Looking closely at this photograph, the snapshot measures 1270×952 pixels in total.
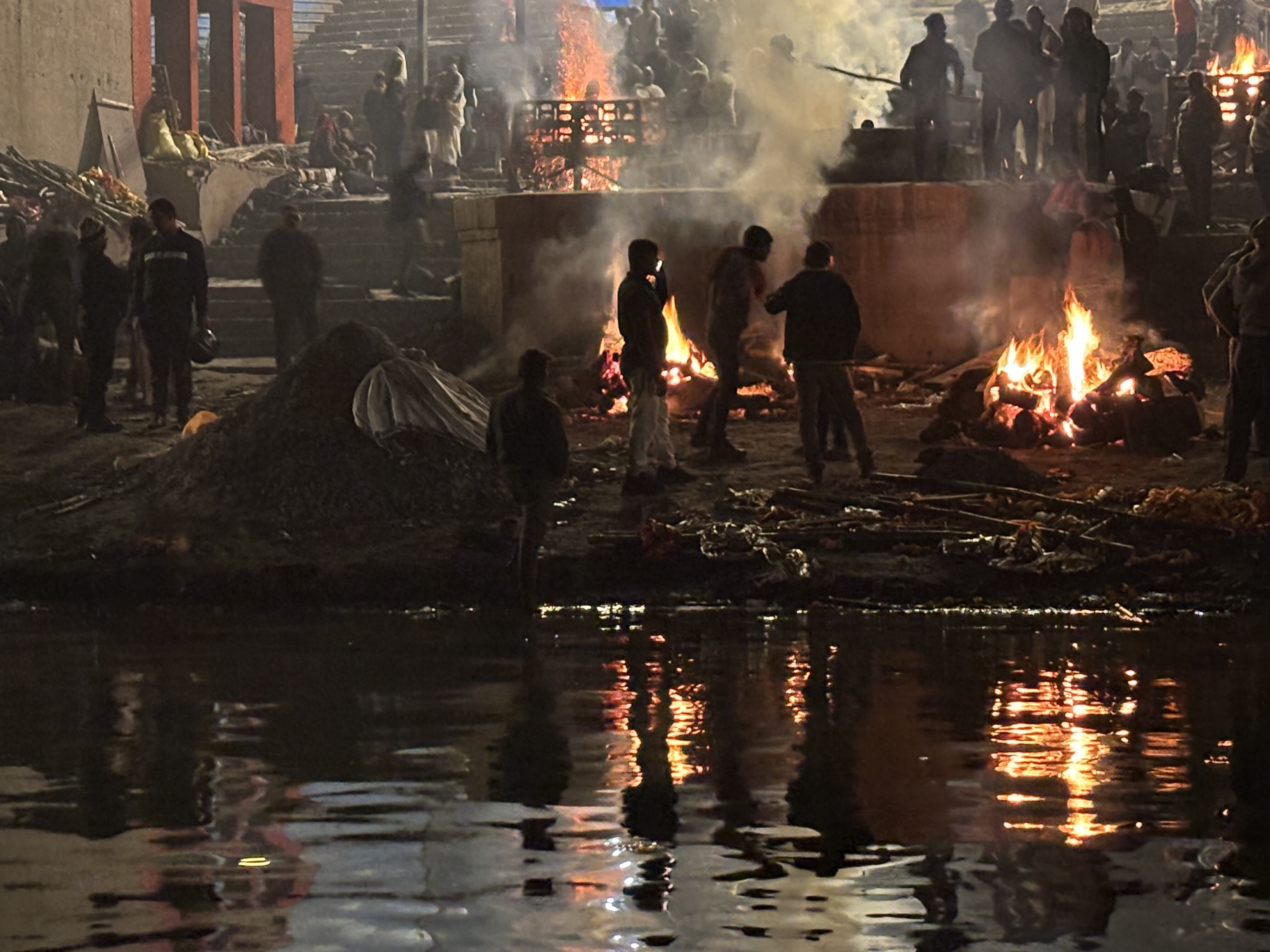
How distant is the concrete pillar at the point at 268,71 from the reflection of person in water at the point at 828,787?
34439 millimetres

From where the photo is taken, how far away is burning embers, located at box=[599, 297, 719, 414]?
19094mm

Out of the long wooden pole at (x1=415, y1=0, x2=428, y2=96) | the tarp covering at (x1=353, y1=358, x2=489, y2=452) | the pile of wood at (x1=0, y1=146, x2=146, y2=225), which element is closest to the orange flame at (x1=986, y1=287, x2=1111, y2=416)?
the tarp covering at (x1=353, y1=358, x2=489, y2=452)

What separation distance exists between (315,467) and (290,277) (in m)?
6.97

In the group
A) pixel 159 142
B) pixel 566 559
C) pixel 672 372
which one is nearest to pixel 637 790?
pixel 566 559

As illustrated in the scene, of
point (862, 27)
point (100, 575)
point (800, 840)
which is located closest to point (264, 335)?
point (100, 575)

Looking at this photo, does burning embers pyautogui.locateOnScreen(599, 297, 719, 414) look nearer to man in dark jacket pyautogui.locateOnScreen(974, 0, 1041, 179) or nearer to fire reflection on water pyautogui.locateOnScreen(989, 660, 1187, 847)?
man in dark jacket pyautogui.locateOnScreen(974, 0, 1041, 179)

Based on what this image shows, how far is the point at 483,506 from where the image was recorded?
13.7 m

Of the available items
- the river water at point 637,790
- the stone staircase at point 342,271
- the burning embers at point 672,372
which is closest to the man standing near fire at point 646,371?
the river water at point 637,790

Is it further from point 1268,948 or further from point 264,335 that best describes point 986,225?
point 1268,948

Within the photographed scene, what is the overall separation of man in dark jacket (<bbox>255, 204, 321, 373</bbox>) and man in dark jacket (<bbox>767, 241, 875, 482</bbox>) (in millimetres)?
7190

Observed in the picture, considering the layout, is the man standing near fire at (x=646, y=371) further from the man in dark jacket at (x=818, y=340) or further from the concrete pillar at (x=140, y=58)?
the concrete pillar at (x=140, y=58)

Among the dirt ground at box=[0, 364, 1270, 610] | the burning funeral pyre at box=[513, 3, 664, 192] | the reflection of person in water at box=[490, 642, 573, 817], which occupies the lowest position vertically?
the reflection of person in water at box=[490, 642, 573, 817]

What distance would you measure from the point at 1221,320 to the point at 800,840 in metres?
8.86

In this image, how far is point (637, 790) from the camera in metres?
6.98
